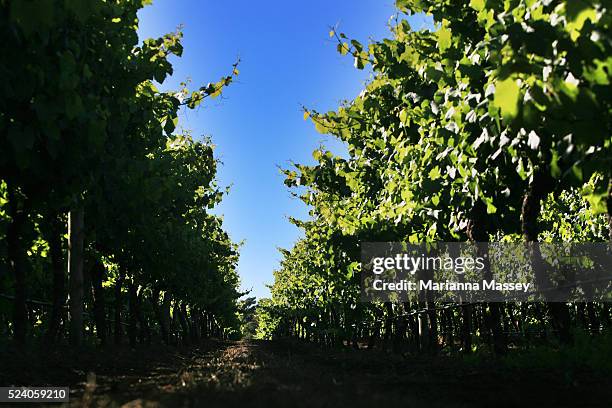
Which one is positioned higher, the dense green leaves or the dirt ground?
the dense green leaves

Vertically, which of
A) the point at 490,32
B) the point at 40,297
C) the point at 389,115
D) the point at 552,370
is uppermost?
the point at 389,115

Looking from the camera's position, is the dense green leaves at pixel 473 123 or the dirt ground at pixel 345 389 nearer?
the dense green leaves at pixel 473 123

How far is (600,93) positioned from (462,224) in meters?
4.81

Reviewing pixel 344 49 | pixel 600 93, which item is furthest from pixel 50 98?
pixel 344 49

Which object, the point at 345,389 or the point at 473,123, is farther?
the point at 473,123

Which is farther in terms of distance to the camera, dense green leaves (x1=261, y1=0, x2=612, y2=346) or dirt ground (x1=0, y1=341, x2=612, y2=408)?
dirt ground (x1=0, y1=341, x2=612, y2=408)

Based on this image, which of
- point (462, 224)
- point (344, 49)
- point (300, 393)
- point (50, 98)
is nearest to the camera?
point (300, 393)

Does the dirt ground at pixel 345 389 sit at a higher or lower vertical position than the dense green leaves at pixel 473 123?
lower

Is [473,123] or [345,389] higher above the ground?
[473,123]

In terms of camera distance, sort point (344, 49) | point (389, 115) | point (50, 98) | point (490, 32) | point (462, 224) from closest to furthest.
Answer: point (50, 98) → point (490, 32) → point (462, 224) → point (344, 49) → point (389, 115)

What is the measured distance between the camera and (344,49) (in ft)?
28.5

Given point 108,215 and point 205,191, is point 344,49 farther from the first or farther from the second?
point 205,191

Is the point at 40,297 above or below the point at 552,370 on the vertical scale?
above

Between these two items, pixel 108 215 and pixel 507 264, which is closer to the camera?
pixel 108 215
